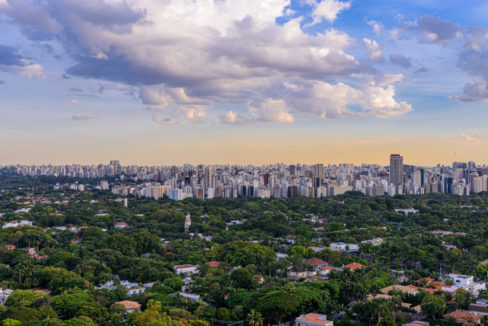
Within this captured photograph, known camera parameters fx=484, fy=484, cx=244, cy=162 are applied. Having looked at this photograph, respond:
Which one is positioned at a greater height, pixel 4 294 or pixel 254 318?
pixel 254 318

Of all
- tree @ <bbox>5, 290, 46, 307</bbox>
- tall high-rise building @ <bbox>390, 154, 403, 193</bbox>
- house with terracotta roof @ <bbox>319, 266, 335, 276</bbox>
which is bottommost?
house with terracotta roof @ <bbox>319, 266, 335, 276</bbox>

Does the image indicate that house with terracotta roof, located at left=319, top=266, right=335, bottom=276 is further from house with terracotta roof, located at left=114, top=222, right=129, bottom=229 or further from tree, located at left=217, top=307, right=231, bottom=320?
house with terracotta roof, located at left=114, top=222, right=129, bottom=229

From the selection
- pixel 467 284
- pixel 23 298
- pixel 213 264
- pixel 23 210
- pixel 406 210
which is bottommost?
pixel 213 264

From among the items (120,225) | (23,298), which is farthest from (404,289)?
(120,225)

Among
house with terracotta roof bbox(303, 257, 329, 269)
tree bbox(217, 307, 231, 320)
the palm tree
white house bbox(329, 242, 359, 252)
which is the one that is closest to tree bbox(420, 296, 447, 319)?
the palm tree

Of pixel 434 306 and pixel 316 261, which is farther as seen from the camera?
pixel 316 261

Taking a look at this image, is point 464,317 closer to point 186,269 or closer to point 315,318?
point 315,318
